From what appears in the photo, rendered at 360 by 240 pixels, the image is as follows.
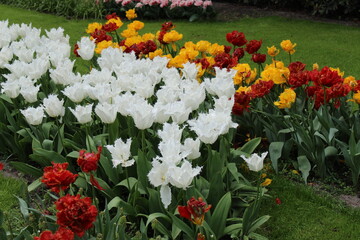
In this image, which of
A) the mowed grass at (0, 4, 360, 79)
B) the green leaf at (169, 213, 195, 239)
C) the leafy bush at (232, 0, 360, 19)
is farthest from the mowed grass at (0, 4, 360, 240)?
the green leaf at (169, 213, 195, 239)

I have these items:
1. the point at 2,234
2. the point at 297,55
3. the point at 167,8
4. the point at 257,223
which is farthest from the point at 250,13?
the point at 2,234

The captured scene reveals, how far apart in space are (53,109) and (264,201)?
1.54m

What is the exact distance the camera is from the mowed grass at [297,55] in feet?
11.4

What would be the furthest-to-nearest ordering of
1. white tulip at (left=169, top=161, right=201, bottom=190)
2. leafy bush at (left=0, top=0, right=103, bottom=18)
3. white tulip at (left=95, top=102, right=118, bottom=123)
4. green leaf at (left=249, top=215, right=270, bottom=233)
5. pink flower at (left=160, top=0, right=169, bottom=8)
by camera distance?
leafy bush at (left=0, top=0, right=103, bottom=18), pink flower at (left=160, top=0, right=169, bottom=8), white tulip at (left=95, top=102, right=118, bottom=123), green leaf at (left=249, top=215, right=270, bottom=233), white tulip at (left=169, top=161, right=201, bottom=190)

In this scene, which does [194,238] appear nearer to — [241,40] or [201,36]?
[241,40]

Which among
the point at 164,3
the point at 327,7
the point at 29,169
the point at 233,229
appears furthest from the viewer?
the point at 164,3

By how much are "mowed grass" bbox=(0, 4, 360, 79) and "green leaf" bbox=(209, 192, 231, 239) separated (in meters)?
4.30

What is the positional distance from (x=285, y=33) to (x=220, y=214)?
6.81m

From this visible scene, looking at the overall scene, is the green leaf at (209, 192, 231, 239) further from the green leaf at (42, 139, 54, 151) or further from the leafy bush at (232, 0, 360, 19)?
the leafy bush at (232, 0, 360, 19)

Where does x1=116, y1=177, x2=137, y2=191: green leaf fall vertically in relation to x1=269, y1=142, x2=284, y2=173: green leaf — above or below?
above

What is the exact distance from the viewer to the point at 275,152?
4.03 meters

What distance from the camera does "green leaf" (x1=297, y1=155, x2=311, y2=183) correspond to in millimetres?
3926

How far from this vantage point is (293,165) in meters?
4.16

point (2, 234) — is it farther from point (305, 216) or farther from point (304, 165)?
point (304, 165)
